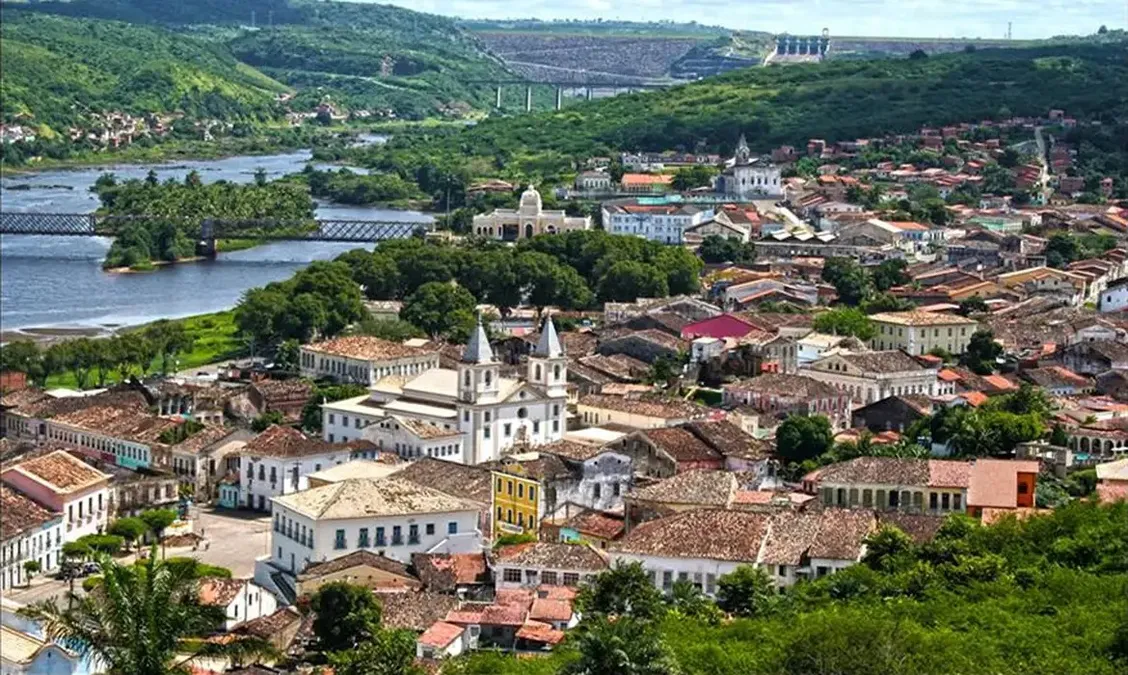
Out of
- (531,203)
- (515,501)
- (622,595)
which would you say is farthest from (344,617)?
(531,203)

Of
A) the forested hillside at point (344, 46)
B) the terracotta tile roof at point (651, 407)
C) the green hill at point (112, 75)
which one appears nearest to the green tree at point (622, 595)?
the terracotta tile roof at point (651, 407)

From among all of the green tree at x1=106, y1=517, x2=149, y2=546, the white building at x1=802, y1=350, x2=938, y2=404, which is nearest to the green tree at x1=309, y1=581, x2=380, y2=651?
the green tree at x1=106, y1=517, x2=149, y2=546

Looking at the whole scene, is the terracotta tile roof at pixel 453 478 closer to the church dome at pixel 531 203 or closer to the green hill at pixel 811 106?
the church dome at pixel 531 203

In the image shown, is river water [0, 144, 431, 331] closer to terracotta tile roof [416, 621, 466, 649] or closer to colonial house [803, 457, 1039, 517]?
colonial house [803, 457, 1039, 517]

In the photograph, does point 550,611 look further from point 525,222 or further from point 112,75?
point 112,75

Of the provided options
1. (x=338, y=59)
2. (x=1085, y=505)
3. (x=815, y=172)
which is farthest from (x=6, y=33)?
(x=1085, y=505)

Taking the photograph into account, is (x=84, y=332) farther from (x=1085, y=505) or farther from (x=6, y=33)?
(x=6, y=33)
